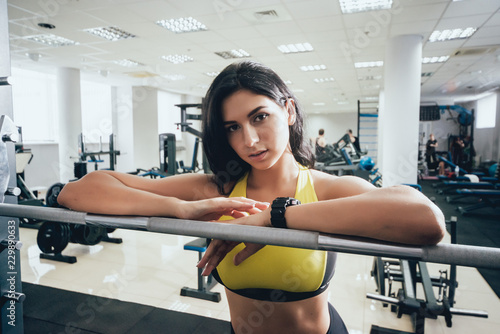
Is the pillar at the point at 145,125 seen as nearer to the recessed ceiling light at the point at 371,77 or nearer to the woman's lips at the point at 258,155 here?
the recessed ceiling light at the point at 371,77

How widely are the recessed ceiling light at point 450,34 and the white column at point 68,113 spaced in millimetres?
8568

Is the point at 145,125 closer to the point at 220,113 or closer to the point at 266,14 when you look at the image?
the point at 266,14

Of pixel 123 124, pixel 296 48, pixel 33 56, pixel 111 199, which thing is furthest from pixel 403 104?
pixel 123 124

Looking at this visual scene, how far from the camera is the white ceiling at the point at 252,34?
179 inches

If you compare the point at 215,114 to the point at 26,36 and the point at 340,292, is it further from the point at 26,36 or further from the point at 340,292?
the point at 26,36

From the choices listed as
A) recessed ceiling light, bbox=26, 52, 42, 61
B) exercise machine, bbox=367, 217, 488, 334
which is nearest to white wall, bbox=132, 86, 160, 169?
recessed ceiling light, bbox=26, 52, 42, 61

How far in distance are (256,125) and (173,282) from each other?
8.54 ft

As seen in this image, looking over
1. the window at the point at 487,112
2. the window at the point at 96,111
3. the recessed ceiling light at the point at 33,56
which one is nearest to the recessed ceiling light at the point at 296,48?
the recessed ceiling light at the point at 33,56

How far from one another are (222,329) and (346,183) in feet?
5.10

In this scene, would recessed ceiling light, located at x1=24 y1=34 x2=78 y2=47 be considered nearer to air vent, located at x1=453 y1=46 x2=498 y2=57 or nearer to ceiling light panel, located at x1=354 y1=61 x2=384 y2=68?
ceiling light panel, located at x1=354 y1=61 x2=384 y2=68

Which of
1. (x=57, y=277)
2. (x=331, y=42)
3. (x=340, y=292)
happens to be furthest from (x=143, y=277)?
(x=331, y=42)

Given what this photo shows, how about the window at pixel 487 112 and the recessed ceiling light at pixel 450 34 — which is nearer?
the recessed ceiling light at pixel 450 34

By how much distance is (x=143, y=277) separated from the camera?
3201mm

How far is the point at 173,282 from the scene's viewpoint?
311cm
